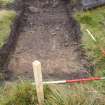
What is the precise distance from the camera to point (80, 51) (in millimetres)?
8484

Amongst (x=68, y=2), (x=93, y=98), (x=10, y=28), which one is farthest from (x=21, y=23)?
(x=93, y=98)

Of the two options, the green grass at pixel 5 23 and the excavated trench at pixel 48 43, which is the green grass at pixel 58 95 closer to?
the excavated trench at pixel 48 43

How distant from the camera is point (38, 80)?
5.45 m

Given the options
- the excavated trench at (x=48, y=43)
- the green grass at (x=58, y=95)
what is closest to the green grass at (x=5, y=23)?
the excavated trench at (x=48, y=43)

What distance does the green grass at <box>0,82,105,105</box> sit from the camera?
5.51 m

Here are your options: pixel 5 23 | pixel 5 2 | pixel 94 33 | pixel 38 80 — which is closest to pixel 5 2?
pixel 5 2

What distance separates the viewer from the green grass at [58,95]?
18.1 feet

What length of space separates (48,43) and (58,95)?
12.9 ft

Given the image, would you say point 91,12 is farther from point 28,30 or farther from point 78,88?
point 78,88

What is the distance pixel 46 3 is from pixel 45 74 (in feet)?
16.8

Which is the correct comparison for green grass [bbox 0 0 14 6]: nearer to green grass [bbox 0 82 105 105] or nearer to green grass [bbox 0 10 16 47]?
green grass [bbox 0 10 16 47]

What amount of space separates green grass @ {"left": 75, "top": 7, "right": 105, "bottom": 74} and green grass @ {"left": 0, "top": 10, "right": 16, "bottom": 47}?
2072 millimetres

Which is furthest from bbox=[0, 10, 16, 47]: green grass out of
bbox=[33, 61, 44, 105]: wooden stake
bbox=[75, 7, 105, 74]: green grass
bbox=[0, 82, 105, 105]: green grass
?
bbox=[33, 61, 44, 105]: wooden stake

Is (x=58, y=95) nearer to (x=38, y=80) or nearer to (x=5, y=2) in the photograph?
(x=38, y=80)
